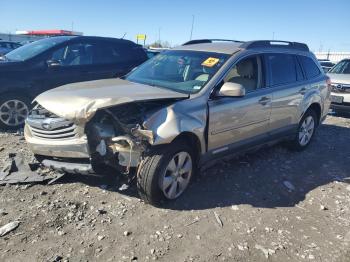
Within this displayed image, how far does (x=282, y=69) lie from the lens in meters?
5.64

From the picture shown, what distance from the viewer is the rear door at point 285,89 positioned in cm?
540

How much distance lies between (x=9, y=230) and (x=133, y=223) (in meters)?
1.17

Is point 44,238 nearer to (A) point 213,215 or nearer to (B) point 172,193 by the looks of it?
(B) point 172,193

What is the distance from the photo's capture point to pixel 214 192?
4551mm

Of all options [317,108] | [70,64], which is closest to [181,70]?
[317,108]

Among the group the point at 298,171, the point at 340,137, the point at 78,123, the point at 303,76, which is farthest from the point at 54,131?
the point at 340,137

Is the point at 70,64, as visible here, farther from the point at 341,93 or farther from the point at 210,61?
the point at 341,93

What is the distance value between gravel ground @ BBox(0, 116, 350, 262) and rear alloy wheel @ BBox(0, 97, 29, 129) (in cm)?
151

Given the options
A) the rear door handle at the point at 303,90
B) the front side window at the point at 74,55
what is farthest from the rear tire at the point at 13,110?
the rear door handle at the point at 303,90

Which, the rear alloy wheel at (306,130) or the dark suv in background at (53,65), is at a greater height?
the dark suv in background at (53,65)

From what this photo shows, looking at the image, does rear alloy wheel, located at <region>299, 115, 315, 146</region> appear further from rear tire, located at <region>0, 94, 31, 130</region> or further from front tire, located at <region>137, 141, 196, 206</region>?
rear tire, located at <region>0, 94, 31, 130</region>

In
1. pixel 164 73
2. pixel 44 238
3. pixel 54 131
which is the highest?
pixel 164 73

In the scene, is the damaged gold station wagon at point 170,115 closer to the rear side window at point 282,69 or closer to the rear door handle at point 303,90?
the rear side window at point 282,69

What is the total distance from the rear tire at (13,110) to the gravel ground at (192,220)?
1.51 metres
